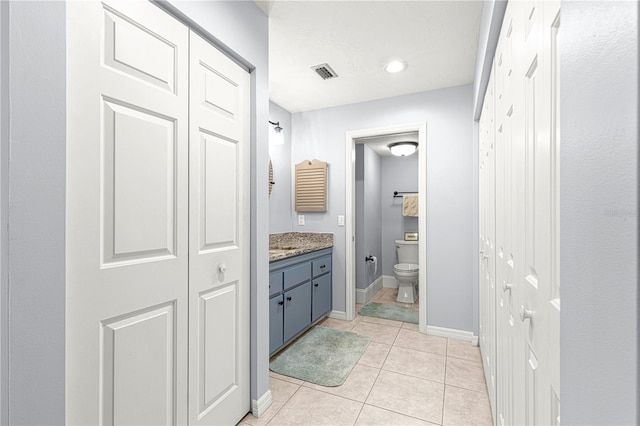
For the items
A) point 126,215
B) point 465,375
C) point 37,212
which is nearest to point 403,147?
point 465,375

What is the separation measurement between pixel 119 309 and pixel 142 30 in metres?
1.08

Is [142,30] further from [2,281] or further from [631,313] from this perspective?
[631,313]

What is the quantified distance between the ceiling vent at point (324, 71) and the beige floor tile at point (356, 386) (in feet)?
7.96

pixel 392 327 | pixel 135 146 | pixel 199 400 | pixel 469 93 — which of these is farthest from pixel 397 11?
pixel 392 327

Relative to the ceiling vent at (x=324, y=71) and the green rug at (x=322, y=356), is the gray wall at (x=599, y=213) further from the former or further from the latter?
the ceiling vent at (x=324, y=71)

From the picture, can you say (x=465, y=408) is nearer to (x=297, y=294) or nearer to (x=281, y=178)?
(x=297, y=294)

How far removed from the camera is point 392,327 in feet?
10.4

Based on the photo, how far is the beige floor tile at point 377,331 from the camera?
9.34ft

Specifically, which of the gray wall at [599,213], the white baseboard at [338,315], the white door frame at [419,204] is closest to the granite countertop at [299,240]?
the white door frame at [419,204]

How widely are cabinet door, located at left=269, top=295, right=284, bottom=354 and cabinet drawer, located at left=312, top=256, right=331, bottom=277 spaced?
0.60 metres

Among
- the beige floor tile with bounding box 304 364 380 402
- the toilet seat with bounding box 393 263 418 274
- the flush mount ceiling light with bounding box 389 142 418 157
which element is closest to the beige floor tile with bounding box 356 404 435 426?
the beige floor tile with bounding box 304 364 380 402

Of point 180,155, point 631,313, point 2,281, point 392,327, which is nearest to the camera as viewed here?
point 631,313

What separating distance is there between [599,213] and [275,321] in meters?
2.38

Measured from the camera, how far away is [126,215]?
3.71 feet
